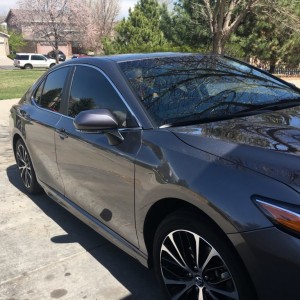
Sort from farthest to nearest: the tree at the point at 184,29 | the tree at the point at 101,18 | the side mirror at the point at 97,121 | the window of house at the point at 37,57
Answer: the tree at the point at 101,18
the window of house at the point at 37,57
the tree at the point at 184,29
the side mirror at the point at 97,121

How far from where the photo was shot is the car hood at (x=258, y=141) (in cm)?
201

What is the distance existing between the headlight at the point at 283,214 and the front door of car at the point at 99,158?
3.36 feet

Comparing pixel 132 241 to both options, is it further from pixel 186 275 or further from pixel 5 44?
pixel 5 44

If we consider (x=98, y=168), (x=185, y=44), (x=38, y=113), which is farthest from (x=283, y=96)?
(x=185, y=44)

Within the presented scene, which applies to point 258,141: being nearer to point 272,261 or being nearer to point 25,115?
point 272,261

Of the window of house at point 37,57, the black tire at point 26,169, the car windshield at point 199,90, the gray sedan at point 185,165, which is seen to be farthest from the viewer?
the window of house at point 37,57

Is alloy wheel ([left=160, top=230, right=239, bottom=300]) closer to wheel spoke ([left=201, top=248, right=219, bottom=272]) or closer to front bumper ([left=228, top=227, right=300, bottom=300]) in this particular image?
wheel spoke ([left=201, top=248, right=219, bottom=272])

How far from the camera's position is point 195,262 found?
2.38m

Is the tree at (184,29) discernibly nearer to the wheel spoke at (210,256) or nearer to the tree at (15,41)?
the wheel spoke at (210,256)

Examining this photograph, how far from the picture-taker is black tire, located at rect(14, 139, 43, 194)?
4805 mm

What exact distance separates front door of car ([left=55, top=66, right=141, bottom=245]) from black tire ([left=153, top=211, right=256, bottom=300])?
350 millimetres

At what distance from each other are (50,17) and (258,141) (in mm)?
38856

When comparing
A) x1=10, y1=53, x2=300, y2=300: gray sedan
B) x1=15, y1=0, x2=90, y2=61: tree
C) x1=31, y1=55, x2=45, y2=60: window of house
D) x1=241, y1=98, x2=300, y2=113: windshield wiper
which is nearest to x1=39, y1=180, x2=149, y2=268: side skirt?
x1=10, y1=53, x2=300, y2=300: gray sedan

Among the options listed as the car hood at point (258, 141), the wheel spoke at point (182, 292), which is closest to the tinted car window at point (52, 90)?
the car hood at point (258, 141)
